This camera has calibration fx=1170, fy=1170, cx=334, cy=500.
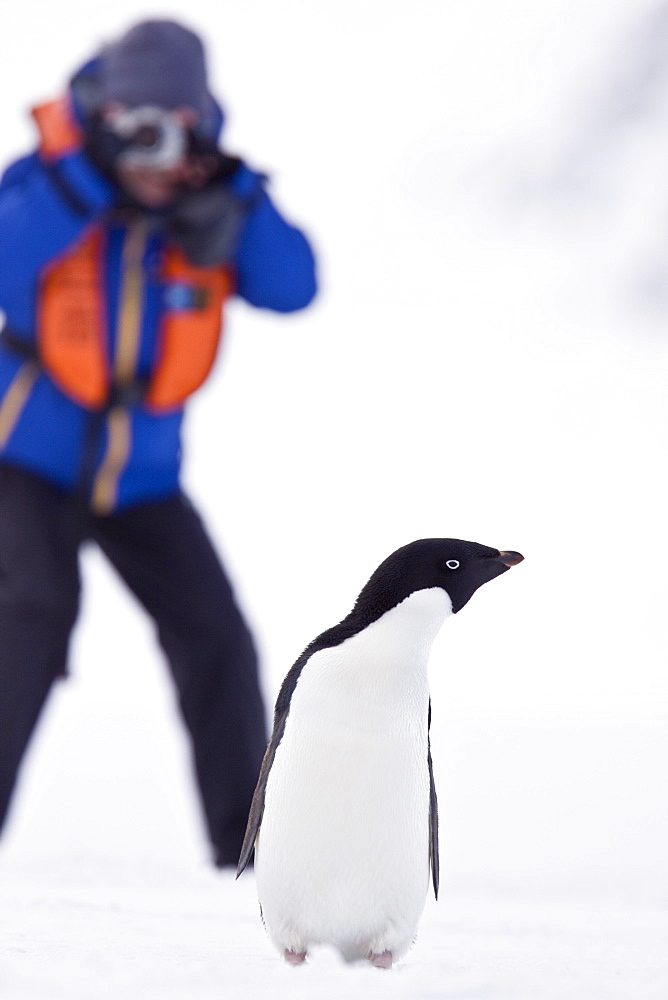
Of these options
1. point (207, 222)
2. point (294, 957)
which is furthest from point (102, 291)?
point (294, 957)

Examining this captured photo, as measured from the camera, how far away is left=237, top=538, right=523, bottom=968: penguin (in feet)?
2.28

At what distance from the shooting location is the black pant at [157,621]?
114 cm

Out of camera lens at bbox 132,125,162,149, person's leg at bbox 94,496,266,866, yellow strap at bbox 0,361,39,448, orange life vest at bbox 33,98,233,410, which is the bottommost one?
person's leg at bbox 94,496,266,866

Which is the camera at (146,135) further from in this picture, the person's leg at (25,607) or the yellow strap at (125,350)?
the person's leg at (25,607)

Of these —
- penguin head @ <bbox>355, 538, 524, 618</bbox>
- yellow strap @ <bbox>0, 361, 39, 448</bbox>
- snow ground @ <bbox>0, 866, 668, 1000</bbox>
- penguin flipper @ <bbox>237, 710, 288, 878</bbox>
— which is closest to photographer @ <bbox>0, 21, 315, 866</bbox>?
yellow strap @ <bbox>0, 361, 39, 448</bbox>

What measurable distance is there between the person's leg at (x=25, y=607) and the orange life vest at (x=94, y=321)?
0.42ft

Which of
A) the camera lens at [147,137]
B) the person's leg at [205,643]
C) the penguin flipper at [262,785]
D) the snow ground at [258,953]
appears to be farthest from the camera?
the person's leg at [205,643]

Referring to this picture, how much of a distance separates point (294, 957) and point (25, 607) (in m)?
0.55

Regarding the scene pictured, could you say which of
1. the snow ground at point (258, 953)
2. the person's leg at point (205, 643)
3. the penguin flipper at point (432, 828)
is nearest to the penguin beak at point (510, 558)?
the penguin flipper at point (432, 828)

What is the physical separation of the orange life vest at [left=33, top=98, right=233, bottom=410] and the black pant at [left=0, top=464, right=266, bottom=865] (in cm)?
12

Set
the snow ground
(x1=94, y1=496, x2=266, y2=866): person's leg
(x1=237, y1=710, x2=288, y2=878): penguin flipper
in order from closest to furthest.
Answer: the snow ground, (x1=237, y1=710, x2=288, y2=878): penguin flipper, (x1=94, y1=496, x2=266, y2=866): person's leg

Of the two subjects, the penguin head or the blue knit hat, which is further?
the blue knit hat

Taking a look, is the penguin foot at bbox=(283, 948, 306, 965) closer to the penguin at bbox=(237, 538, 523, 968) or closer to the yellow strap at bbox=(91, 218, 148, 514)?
the penguin at bbox=(237, 538, 523, 968)

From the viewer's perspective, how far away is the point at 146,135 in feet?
3.66
